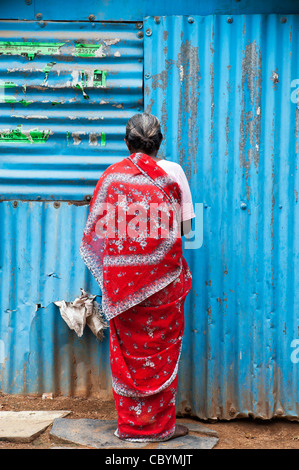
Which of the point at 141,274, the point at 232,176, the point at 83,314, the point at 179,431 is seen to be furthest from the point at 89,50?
the point at 179,431

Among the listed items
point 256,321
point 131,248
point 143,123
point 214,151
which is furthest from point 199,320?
point 143,123

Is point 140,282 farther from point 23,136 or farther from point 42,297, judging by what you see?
point 23,136

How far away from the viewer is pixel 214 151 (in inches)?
154

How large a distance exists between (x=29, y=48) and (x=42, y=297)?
1766mm

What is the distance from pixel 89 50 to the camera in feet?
13.3

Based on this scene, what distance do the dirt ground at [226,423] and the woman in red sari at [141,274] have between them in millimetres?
501

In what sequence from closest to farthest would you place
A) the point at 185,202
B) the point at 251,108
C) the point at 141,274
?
the point at 141,274 → the point at 185,202 → the point at 251,108

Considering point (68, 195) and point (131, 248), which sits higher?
point (68, 195)

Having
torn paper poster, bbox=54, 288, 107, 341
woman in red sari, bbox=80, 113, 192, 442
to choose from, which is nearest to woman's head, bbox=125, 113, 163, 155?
woman in red sari, bbox=80, 113, 192, 442

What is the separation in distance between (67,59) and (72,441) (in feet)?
8.39

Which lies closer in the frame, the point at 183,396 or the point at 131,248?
the point at 131,248

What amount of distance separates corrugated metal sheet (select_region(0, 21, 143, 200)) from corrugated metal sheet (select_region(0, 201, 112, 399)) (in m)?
0.17

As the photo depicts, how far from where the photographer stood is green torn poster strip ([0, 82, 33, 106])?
4.08 metres
